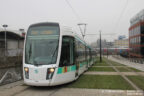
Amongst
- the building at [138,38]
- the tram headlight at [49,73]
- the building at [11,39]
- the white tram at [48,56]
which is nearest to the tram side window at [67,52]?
the white tram at [48,56]

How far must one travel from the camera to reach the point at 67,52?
27.2 ft

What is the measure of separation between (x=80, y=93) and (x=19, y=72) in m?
5.78

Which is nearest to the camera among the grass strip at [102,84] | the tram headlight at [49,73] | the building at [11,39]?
the tram headlight at [49,73]

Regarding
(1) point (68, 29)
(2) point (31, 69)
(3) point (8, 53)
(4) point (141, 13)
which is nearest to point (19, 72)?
(2) point (31, 69)

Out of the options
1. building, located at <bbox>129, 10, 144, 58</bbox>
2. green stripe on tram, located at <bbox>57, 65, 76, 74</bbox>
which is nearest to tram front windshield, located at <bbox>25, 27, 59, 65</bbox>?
green stripe on tram, located at <bbox>57, 65, 76, 74</bbox>

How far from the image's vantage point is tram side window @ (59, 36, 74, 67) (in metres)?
7.87

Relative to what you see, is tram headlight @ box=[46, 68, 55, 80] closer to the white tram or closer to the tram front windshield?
the white tram

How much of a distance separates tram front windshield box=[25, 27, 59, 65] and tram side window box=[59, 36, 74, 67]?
16.9 inches

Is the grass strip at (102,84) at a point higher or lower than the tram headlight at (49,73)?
lower

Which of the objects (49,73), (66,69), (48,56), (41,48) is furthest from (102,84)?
(41,48)

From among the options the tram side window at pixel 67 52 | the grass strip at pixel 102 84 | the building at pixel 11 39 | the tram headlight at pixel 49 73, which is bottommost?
the grass strip at pixel 102 84

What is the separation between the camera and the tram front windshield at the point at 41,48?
749cm

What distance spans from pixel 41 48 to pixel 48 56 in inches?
22.1

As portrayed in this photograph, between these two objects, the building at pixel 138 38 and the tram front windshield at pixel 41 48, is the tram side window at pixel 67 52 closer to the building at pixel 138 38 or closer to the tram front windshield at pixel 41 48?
the tram front windshield at pixel 41 48
